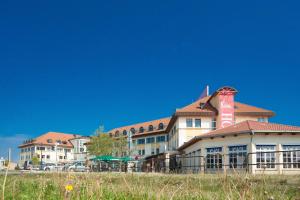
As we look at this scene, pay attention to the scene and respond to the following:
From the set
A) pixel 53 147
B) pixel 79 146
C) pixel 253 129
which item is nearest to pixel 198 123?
pixel 253 129

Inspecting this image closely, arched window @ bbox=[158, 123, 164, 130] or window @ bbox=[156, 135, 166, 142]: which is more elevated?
arched window @ bbox=[158, 123, 164, 130]

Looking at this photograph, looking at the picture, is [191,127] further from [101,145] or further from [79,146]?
[79,146]

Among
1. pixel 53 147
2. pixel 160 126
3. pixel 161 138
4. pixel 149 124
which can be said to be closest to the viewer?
pixel 161 138

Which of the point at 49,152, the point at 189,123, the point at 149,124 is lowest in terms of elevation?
the point at 49,152

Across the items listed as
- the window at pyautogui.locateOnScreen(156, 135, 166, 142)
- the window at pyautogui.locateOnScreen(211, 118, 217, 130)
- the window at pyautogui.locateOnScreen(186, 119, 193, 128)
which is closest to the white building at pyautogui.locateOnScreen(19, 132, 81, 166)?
the window at pyautogui.locateOnScreen(156, 135, 166, 142)

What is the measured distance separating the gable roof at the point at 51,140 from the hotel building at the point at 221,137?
27.5m

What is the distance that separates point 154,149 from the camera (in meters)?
77.3

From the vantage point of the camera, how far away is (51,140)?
114 metres

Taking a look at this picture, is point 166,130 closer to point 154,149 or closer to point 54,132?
point 154,149

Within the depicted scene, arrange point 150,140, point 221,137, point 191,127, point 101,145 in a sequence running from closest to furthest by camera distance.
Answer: point 221,137, point 191,127, point 101,145, point 150,140

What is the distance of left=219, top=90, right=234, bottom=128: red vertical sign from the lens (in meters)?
52.9

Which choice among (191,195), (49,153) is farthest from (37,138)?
(191,195)

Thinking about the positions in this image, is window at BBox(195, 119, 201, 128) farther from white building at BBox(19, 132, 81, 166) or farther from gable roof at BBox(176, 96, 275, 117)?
white building at BBox(19, 132, 81, 166)

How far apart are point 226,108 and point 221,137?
13.3 meters
